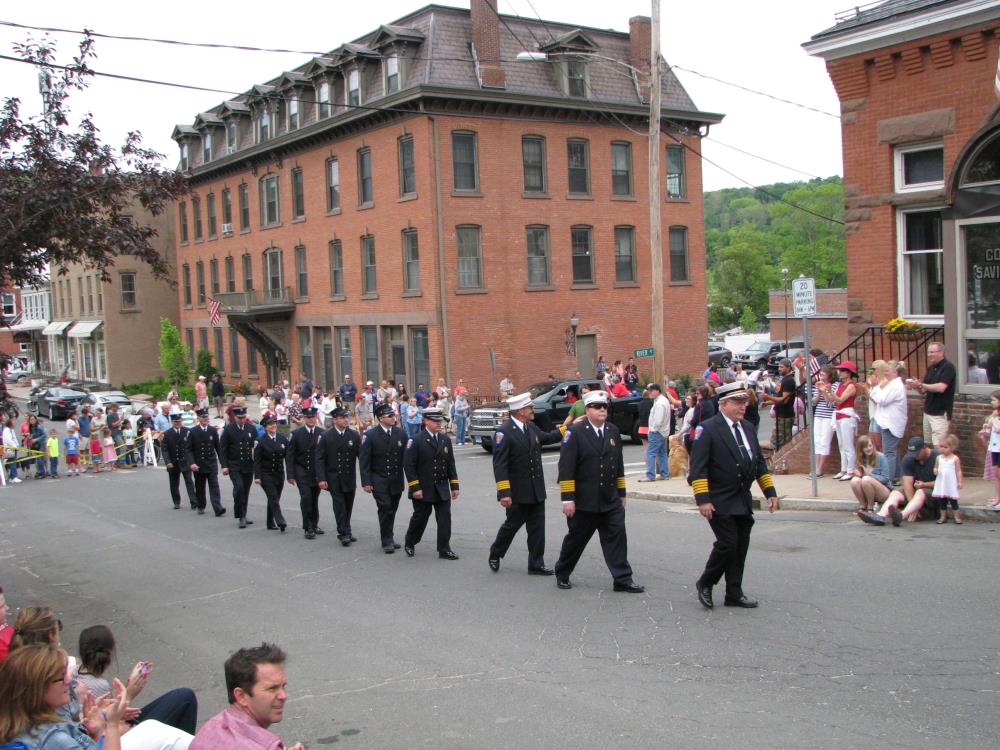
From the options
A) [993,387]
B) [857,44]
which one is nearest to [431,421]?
[993,387]

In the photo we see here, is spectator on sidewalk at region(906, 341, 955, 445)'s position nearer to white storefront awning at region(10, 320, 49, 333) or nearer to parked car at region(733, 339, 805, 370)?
parked car at region(733, 339, 805, 370)

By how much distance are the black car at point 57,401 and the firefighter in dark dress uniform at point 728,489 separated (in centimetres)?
3955

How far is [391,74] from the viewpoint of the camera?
3469 cm

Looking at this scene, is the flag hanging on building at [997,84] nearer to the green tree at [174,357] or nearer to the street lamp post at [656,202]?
the street lamp post at [656,202]

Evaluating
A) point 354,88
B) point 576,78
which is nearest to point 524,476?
point 576,78

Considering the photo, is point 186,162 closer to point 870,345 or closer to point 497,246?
point 497,246

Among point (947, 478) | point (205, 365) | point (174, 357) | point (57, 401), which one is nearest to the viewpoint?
point (947, 478)

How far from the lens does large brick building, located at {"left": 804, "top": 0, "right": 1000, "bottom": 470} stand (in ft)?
47.1

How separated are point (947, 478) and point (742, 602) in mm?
4563

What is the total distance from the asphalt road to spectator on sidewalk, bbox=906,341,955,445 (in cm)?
195

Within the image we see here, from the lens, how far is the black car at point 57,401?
44.4m

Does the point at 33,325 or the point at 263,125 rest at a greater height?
the point at 263,125

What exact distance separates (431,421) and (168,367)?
131 ft

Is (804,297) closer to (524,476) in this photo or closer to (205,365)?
(524,476)
